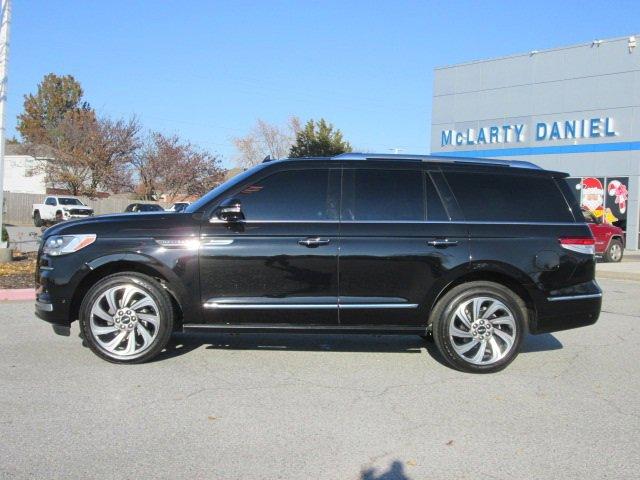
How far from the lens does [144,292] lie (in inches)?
222

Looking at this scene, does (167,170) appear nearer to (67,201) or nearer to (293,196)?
(67,201)

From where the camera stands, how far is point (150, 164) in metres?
45.8

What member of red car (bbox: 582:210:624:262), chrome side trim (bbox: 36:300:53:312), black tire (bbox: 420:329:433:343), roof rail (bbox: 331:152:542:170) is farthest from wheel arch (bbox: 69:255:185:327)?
red car (bbox: 582:210:624:262)

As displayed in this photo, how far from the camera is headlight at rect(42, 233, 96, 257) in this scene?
18.5 ft

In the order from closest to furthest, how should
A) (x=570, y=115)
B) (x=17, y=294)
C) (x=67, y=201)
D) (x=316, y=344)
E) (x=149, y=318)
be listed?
(x=149, y=318)
(x=316, y=344)
(x=17, y=294)
(x=570, y=115)
(x=67, y=201)

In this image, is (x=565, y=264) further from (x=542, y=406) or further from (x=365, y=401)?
(x=365, y=401)

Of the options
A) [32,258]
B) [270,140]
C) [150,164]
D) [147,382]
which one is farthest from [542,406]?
[270,140]

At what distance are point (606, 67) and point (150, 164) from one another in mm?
31967

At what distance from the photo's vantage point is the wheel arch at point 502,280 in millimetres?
5738

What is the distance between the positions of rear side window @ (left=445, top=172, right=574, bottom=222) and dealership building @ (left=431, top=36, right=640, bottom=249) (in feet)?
62.0

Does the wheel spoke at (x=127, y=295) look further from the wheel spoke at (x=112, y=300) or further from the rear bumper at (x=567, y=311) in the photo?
the rear bumper at (x=567, y=311)

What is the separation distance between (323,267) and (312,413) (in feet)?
4.72

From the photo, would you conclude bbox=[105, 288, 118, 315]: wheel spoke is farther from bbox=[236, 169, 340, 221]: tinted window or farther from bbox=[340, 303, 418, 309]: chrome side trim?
bbox=[340, 303, 418, 309]: chrome side trim

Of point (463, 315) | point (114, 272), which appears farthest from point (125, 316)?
point (463, 315)
